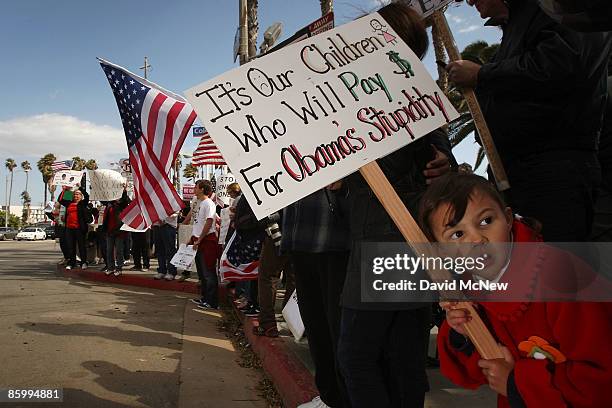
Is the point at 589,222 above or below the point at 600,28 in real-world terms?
below

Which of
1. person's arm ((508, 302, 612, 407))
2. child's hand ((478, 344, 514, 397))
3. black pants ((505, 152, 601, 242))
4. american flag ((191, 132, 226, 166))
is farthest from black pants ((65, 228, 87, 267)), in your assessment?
person's arm ((508, 302, 612, 407))

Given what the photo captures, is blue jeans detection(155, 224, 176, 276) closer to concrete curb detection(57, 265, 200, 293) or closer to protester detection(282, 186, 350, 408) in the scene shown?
concrete curb detection(57, 265, 200, 293)

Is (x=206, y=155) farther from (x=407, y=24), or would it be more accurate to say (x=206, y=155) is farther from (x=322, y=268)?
(x=407, y=24)

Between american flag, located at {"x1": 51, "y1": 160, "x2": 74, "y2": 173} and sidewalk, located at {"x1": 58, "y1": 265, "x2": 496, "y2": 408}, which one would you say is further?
american flag, located at {"x1": 51, "y1": 160, "x2": 74, "y2": 173}

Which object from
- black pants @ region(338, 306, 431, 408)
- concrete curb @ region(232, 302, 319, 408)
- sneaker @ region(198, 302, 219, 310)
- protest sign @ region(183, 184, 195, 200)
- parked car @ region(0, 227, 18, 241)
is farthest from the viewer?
parked car @ region(0, 227, 18, 241)

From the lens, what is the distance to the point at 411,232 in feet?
5.09

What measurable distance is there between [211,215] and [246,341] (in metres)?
2.22

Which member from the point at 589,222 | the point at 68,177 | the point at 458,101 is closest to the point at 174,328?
the point at 589,222

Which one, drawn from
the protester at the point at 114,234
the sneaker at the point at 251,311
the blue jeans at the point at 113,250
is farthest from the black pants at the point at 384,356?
the blue jeans at the point at 113,250

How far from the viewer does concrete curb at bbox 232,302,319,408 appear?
3.06 m

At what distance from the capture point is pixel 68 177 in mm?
14633

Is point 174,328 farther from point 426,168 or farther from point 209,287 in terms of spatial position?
point 426,168

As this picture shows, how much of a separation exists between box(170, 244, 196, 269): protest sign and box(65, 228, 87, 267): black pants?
15.2 feet

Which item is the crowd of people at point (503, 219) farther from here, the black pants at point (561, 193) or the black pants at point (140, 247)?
the black pants at point (140, 247)
